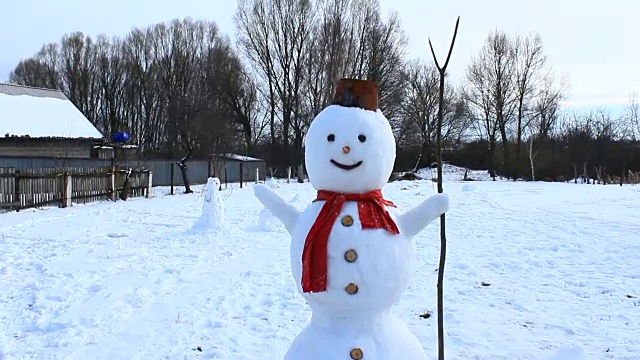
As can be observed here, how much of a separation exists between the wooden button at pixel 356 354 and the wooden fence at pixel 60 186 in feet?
54.3

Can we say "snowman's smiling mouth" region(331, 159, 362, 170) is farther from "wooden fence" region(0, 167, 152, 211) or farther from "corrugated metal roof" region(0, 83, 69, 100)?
"corrugated metal roof" region(0, 83, 69, 100)

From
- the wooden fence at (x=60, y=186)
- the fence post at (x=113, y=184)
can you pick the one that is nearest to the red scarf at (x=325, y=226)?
the wooden fence at (x=60, y=186)

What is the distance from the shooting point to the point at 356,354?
9.84 feet

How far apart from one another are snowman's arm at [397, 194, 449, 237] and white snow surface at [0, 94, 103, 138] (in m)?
28.2

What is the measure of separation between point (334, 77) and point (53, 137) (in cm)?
1657

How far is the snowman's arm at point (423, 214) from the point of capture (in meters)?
3.14

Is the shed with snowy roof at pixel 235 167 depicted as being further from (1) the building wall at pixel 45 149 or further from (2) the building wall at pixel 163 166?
(1) the building wall at pixel 45 149

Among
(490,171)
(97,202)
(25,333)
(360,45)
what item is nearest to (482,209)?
(97,202)

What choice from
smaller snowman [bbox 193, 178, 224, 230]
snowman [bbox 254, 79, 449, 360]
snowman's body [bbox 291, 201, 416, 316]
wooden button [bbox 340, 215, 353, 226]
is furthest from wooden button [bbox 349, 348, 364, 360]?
smaller snowman [bbox 193, 178, 224, 230]

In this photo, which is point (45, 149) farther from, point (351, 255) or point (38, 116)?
point (351, 255)

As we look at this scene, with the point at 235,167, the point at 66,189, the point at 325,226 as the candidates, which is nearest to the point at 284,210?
the point at 325,226

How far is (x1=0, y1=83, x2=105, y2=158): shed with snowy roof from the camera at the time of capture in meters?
27.5

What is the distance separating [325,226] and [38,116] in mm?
31170

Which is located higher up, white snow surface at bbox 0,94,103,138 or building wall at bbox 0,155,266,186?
white snow surface at bbox 0,94,103,138
